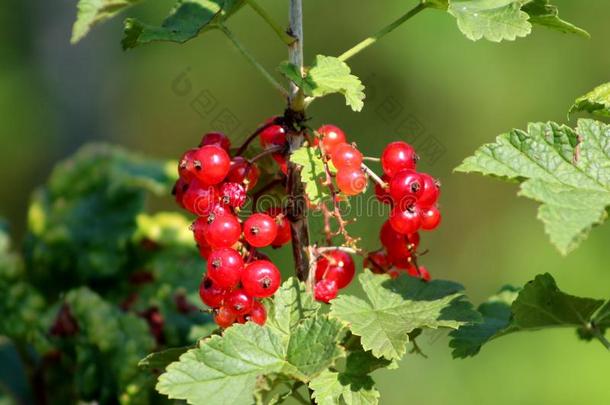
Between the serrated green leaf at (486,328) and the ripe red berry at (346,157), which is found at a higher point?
the ripe red berry at (346,157)

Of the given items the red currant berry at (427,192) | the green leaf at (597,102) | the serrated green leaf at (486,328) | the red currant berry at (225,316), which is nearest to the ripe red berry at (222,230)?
the red currant berry at (225,316)

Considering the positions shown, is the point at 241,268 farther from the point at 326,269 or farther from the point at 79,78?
the point at 79,78

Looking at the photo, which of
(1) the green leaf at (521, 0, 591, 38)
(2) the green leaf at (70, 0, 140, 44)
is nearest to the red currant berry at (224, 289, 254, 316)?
(2) the green leaf at (70, 0, 140, 44)

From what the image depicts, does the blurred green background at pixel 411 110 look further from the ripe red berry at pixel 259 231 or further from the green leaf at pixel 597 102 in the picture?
the green leaf at pixel 597 102

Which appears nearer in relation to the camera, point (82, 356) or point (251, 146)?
point (251, 146)

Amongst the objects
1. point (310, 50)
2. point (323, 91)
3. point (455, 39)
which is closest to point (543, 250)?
point (455, 39)
